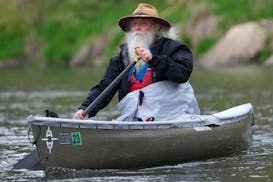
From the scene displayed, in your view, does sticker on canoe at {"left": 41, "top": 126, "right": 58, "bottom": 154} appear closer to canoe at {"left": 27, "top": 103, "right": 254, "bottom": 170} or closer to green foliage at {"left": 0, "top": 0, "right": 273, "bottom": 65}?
canoe at {"left": 27, "top": 103, "right": 254, "bottom": 170}

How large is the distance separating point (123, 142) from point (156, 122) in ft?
1.23

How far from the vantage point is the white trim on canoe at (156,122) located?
777 cm

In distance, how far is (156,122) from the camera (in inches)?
325

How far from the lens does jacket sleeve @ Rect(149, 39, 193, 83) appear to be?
27.7ft

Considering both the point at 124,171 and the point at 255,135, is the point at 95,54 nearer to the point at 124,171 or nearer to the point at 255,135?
the point at 255,135

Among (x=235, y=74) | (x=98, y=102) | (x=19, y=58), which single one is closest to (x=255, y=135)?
(x=98, y=102)

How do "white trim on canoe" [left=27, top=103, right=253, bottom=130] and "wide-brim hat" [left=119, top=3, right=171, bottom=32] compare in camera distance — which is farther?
"wide-brim hat" [left=119, top=3, right=171, bottom=32]

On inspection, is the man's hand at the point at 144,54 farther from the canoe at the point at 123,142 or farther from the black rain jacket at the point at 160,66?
the canoe at the point at 123,142

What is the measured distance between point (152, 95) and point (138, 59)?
484 millimetres

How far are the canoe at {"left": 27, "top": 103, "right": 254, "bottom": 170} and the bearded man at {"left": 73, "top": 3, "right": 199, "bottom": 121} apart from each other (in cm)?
35

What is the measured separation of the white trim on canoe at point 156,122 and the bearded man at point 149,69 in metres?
0.33

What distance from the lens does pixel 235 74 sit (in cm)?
2339

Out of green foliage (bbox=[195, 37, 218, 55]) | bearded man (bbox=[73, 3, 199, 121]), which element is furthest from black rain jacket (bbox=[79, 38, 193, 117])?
green foliage (bbox=[195, 37, 218, 55])

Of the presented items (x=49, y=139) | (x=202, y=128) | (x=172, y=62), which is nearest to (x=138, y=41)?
(x=172, y=62)
